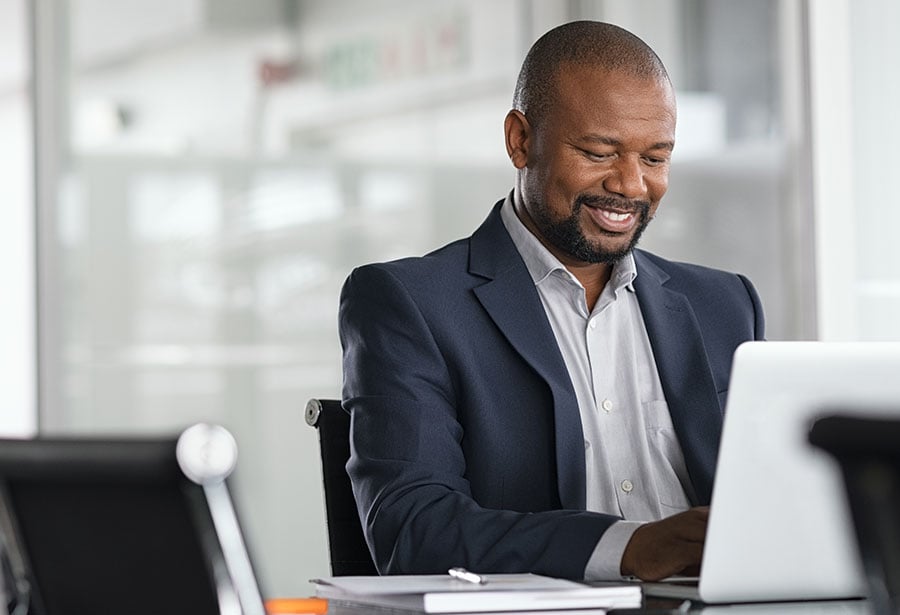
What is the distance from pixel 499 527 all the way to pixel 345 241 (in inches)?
91.1

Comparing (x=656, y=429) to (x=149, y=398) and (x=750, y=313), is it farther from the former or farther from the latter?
(x=149, y=398)

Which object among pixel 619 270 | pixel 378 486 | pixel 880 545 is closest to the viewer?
pixel 880 545

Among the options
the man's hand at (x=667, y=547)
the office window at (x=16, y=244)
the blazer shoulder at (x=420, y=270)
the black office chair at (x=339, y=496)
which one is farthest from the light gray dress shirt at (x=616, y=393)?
the office window at (x=16, y=244)

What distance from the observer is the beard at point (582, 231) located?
2.16 meters

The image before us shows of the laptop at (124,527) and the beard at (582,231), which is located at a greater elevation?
the beard at (582,231)

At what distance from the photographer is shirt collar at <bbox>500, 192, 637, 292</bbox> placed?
219 centimetres

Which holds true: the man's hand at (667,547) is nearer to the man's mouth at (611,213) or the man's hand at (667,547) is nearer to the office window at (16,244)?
the man's mouth at (611,213)

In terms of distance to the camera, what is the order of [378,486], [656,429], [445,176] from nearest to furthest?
[378,486] → [656,429] → [445,176]

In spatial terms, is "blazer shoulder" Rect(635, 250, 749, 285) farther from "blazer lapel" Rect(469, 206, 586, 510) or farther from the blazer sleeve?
the blazer sleeve

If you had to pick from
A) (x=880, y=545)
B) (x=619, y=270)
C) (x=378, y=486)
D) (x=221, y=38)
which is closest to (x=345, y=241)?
(x=221, y=38)

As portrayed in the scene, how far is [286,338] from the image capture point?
13.0 feet

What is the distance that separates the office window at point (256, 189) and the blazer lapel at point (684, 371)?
5.90 ft

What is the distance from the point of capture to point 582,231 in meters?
2.18

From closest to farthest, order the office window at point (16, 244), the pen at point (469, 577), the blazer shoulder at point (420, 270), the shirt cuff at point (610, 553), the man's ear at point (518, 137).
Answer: the pen at point (469, 577) → the shirt cuff at point (610, 553) → the blazer shoulder at point (420, 270) → the man's ear at point (518, 137) → the office window at point (16, 244)
